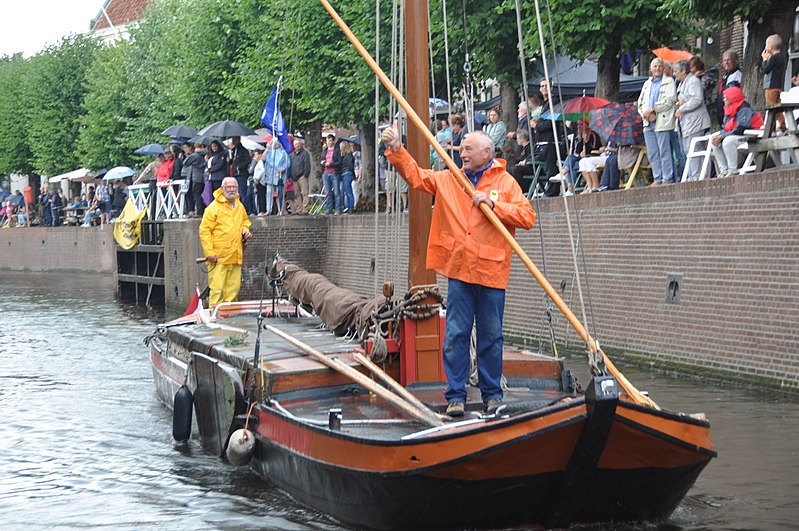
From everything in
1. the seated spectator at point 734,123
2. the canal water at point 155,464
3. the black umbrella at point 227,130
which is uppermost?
the black umbrella at point 227,130

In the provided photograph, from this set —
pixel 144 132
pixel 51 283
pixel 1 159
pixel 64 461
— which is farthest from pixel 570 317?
pixel 1 159

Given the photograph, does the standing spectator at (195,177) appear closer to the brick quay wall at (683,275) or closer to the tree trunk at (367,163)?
the tree trunk at (367,163)

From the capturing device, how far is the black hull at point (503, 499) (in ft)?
24.6

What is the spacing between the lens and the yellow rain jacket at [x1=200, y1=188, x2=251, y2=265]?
1559 cm

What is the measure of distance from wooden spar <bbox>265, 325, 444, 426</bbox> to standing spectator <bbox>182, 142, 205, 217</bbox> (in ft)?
56.8

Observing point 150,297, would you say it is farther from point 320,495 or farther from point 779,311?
point 320,495

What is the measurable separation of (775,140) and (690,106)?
176cm

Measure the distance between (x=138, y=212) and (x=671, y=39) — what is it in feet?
49.1

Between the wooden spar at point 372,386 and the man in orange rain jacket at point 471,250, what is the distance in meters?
0.22

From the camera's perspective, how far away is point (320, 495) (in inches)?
333

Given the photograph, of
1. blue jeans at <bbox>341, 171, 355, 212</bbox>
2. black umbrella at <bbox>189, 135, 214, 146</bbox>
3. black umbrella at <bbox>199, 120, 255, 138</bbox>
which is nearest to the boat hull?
blue jeans at <bbox>341, 171, 355, 212</bbox>

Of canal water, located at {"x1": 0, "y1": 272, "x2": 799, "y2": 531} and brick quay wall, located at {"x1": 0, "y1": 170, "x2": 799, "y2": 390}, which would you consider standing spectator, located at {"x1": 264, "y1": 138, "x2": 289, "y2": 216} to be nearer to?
brick quay wall, located at {"x1": 0, "y1": 170, "x2": 799, "y2": 390}

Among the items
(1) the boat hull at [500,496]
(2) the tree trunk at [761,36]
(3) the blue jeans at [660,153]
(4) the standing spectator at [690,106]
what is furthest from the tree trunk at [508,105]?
(1) the boat hull at [500,496]

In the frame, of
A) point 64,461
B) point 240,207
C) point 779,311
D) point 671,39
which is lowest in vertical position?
point 64,461
